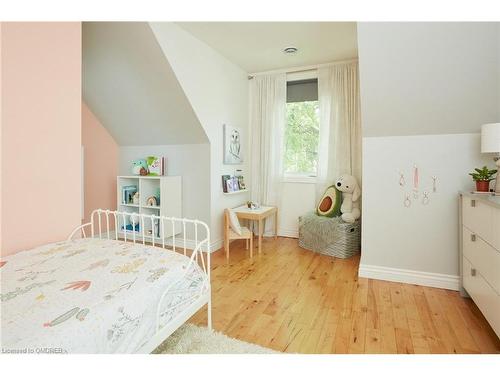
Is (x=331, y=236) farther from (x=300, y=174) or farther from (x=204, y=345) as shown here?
(x=204, y=345)

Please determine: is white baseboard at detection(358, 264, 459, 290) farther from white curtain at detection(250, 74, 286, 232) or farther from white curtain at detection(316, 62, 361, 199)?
white curtain at detection(250, 74, 286, 232)

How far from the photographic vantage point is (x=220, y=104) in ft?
11.8

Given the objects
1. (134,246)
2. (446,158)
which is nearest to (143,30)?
(134,246)

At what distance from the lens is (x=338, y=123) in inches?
147

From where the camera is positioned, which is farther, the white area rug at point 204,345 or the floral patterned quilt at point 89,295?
the white area rug at point 204,345

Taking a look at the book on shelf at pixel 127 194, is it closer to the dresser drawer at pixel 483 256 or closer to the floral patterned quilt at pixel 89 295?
the floral patterned quilt at pixel 89 295

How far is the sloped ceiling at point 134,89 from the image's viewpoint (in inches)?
107

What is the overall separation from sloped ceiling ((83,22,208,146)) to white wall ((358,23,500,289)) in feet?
5.92

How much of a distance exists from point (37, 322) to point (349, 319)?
1.75 metres

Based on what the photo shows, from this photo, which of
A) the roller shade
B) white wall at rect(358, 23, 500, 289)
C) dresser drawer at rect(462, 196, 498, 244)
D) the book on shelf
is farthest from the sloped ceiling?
dresser drawer at rect(462, 196, 498, 244)

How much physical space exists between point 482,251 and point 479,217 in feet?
0.72

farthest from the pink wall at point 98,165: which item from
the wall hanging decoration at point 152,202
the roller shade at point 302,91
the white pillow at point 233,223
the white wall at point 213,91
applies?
the roller shade at point 302,91

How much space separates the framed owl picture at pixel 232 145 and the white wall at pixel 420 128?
1678mm
